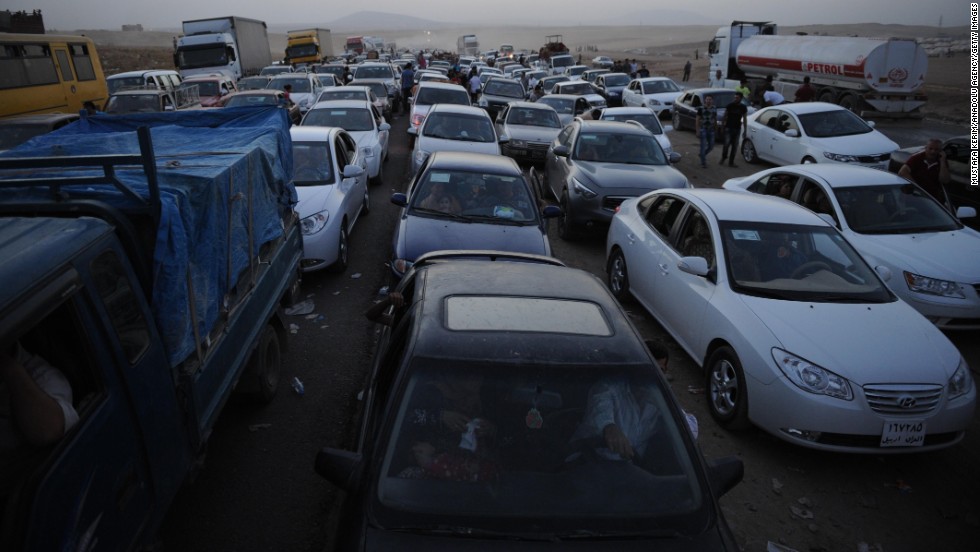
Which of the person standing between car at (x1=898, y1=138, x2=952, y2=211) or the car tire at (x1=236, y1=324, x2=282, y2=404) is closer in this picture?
the car tire at (x1=236, y1=324, x2=282, y2=404)

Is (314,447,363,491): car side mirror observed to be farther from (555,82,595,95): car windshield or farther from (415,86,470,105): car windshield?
(555,82,595,95): car windshield

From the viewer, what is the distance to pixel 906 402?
4562 mm

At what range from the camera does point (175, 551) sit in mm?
3748

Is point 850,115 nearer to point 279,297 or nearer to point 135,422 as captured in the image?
point 279,297

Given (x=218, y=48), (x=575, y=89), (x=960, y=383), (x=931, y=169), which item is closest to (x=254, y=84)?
(x=218, y=48)

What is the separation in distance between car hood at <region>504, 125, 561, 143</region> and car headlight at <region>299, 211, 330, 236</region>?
840cm

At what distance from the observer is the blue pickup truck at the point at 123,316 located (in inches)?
96.3

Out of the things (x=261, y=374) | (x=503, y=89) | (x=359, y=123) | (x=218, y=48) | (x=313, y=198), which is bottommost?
(x=261, y=374)

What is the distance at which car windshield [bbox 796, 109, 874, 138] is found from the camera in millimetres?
14062

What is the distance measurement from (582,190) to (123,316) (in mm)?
7741

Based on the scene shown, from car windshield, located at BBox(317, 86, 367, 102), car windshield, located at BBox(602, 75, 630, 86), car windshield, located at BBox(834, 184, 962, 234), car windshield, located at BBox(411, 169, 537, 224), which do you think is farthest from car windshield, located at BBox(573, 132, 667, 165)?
car windshield, located at BBox(602, 75, 630, 86)

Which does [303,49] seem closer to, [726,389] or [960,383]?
[726,389]

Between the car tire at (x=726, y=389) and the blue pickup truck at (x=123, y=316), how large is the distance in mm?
3682

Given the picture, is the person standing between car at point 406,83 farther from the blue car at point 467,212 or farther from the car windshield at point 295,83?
the blue car at point 467,212
